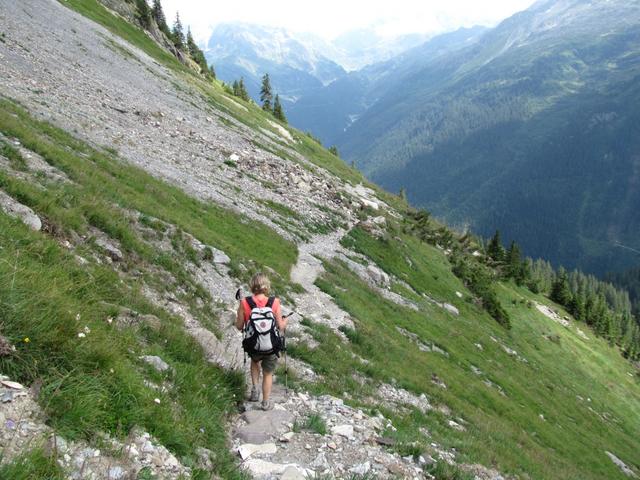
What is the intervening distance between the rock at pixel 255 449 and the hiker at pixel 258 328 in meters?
1.22

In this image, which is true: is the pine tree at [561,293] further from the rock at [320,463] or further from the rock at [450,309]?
the rock at [320,463]

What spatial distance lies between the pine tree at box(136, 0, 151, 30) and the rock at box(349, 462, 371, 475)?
3832 inches

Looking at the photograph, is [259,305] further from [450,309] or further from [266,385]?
[450,309]

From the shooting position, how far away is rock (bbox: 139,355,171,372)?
289 inches

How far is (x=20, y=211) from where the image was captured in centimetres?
943

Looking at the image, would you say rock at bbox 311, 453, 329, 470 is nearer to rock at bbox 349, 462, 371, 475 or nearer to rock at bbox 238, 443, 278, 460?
rock at bbox 349, 462, 371, 475

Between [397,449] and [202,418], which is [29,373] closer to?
[202,418]

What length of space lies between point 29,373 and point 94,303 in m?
2.85

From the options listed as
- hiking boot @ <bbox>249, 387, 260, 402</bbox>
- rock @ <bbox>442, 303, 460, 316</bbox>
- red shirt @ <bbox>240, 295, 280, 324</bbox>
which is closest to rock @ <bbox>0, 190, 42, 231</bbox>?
red shirt @ <bbox>240, 295, 280, 324</bbox>

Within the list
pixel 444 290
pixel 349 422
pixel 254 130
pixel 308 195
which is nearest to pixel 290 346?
pixel 349 422

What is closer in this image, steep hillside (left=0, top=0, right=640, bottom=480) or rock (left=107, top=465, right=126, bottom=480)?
rock (left=107, top=465, right=126, bottom=480)

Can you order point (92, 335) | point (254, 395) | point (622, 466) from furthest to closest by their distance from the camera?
point (622, 466) → point (254, 395) → point (92, 335)

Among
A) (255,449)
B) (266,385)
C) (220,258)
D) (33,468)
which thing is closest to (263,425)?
(255,449)

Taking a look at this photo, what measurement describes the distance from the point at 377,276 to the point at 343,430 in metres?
24.0
